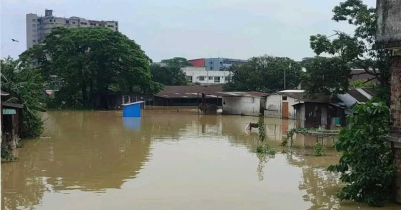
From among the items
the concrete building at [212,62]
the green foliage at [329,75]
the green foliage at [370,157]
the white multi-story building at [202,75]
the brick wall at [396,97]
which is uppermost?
the concrete building at [212,62]

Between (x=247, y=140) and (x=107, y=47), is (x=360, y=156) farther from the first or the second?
(x=107, y=47)

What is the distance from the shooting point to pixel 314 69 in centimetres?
2744

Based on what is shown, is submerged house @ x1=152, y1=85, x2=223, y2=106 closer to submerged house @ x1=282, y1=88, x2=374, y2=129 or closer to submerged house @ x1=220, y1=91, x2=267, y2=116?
submerged house @ x1=220, y1=91, x2=267, y2=116

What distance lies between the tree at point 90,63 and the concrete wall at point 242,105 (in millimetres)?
11066

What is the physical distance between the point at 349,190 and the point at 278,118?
30330mm

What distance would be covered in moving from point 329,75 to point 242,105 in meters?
19.4

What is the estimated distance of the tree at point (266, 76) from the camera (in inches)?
2285

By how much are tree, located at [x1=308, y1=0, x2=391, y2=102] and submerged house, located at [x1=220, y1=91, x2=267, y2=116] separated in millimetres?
17156

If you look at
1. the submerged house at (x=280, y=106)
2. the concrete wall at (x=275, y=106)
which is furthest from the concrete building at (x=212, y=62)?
the submerged house at (x=280, y=106)

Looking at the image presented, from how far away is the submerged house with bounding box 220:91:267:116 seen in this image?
4401cm

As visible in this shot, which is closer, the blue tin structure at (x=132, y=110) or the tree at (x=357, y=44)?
the tree at (x=357, y=44)

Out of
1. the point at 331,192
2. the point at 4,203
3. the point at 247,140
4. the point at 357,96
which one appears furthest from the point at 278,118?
the point at 4,203

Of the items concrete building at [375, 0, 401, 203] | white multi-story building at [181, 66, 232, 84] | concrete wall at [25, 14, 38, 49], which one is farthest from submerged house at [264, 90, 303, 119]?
concrete wall at [25, 14, 38, 49]

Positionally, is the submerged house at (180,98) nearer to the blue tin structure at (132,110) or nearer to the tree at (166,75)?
the tree at (166,75)
